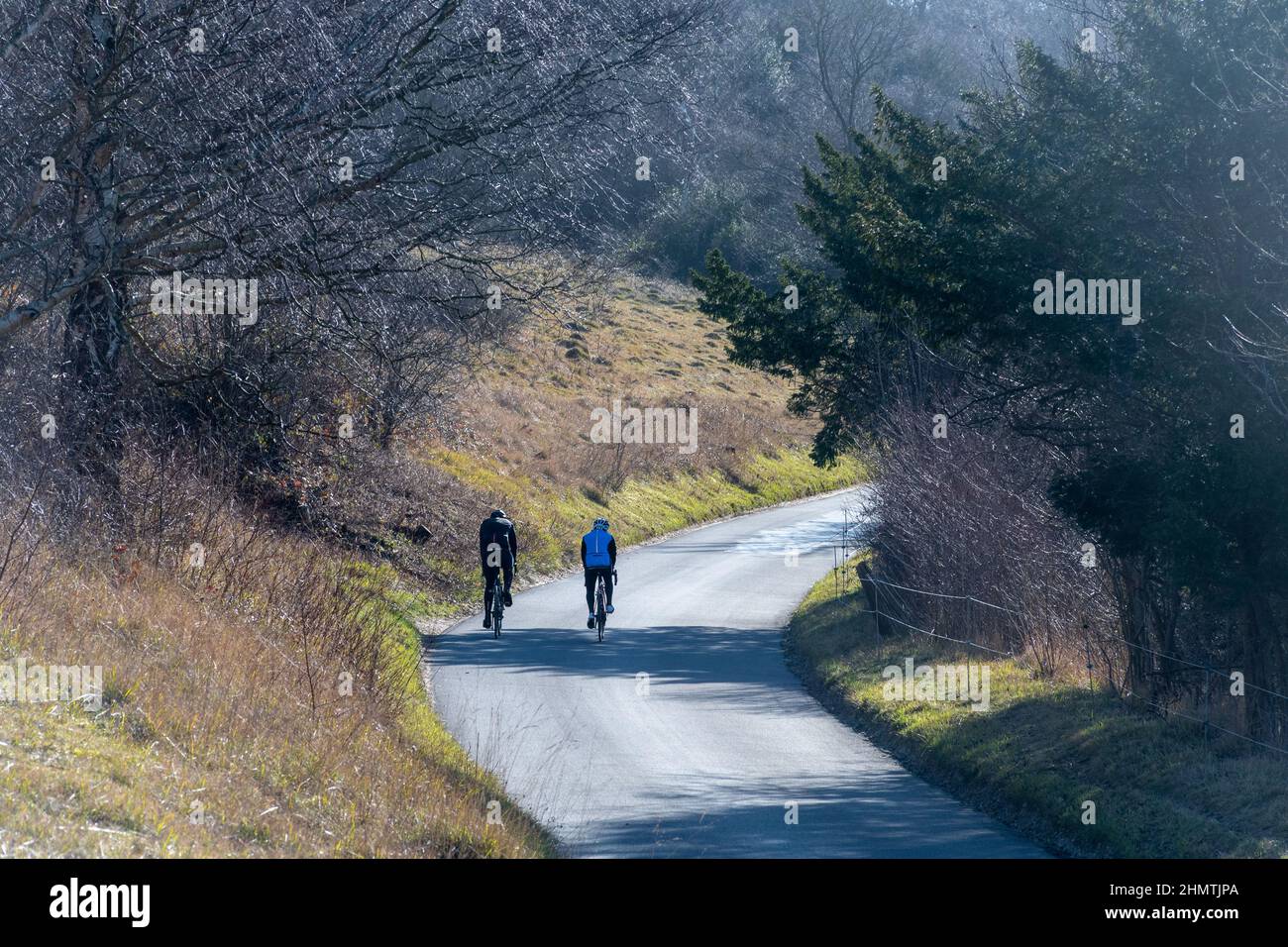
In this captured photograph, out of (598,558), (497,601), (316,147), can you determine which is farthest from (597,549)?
(316,147)

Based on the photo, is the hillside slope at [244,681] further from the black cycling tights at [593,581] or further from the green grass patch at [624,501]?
the black cycling tights at [593,581]

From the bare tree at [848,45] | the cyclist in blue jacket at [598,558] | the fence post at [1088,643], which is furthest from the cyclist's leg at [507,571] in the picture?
the bare tree at [848,45]

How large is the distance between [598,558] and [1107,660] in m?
8.07

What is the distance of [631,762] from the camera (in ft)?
39.3

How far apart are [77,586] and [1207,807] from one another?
326 inches

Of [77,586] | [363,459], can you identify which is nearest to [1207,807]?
[77,586]

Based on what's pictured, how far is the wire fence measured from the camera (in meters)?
10.7

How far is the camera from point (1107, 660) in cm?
1294

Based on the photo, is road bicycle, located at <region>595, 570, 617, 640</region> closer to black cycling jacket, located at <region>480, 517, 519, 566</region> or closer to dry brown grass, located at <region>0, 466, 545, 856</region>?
black cycling jacket, located at <region>480, 517, 519, 566</region>

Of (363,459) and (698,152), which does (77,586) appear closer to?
(698,152)

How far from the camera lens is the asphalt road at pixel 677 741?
9.53 m

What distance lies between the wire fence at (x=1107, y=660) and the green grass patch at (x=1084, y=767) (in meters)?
0.19

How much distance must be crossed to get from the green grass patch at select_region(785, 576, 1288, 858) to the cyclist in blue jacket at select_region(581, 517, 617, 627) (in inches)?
181

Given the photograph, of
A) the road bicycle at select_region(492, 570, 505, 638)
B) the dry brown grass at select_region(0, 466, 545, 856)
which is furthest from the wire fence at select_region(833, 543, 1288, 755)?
the dry brown grass at select_region(0, 466, 545, 856)
